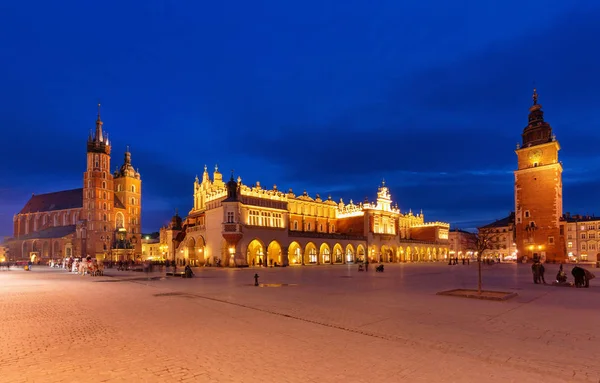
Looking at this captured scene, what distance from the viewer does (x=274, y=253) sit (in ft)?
203

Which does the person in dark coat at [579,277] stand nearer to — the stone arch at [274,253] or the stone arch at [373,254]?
the stone arch at [274,253]

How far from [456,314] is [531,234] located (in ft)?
221

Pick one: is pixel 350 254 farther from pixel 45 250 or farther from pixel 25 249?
pixel 25 249

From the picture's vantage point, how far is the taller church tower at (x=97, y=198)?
323 feet

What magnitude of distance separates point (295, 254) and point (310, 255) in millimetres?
3069

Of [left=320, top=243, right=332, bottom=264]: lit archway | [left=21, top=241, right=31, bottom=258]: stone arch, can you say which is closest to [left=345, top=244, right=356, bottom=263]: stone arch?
[left=320, top=243, right=332, bottom=264]: lit archway

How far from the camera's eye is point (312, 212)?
3098 inches

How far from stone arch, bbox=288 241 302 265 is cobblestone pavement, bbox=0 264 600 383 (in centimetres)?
4738

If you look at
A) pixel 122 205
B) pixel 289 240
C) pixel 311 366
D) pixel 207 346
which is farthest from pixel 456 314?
pixel 122 205

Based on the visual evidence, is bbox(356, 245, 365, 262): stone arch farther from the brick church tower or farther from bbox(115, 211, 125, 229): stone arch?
bbox(115, 211, 125, 229): stone arch

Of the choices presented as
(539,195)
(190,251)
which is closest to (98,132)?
(190,251)

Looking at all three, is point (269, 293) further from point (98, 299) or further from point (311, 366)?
point (311, 366)

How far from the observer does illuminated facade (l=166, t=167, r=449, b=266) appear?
53.9 m

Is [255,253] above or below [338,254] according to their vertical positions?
above
